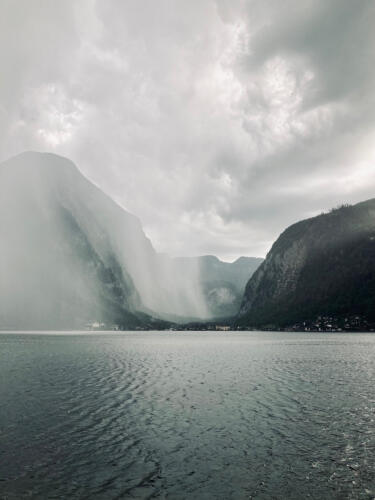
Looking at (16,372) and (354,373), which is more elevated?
(16,372)

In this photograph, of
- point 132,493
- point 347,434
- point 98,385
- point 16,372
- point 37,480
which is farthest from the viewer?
point 16,372

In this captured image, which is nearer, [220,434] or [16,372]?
[220,434]

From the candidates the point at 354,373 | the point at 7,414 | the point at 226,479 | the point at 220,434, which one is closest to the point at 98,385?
the point at 7,414

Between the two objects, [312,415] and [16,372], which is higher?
[16,372]

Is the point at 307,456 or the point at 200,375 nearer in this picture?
the point at 307,456

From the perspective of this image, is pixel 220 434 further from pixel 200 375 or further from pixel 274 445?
pixel 200 375

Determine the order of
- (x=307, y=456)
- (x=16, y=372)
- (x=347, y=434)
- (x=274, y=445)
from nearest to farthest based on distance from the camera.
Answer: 1. (x=307, y=456)
2. (x=274, y=445)
3. (x=347, y=434)
4. (x=16, y=372)

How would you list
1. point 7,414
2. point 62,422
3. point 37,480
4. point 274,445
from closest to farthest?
point 37,480 < point 274,445 < point 62,422 < point 7,414

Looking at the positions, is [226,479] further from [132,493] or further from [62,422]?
[62,422]

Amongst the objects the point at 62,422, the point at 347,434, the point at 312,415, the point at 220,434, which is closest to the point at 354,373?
the point at 312,415
